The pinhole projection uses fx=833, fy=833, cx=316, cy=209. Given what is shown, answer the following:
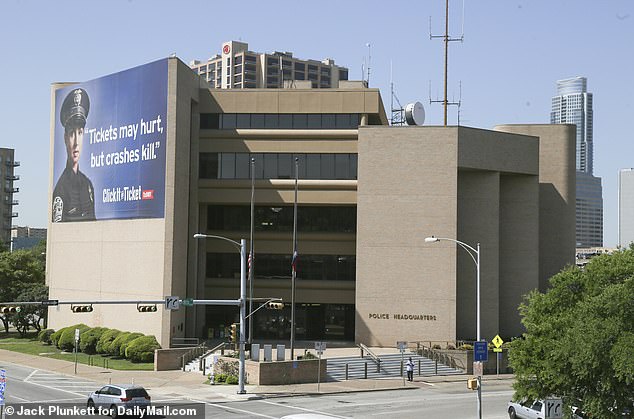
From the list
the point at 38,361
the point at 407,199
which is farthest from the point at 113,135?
the point at 407,199

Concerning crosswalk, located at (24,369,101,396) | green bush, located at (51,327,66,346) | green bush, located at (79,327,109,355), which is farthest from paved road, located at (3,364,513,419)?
green bush, located at (51,327,66,346)

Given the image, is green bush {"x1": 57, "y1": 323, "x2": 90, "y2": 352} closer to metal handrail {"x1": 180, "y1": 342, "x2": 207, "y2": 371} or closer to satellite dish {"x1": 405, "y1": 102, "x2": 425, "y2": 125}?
metal handrail {"x1": 180, "y1": 342, "x2": 207, "y2": 371}

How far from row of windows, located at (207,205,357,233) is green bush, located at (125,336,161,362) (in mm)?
14483

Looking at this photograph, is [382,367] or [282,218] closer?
[382,367]

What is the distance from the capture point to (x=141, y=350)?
196 ft

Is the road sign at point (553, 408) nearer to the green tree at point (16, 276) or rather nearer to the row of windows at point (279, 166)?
the row of windows at point (279, 166)

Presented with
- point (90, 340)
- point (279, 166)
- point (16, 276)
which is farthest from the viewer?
point (16, 276)

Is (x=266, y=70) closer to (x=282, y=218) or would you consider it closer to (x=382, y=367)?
(x=282, y=218)

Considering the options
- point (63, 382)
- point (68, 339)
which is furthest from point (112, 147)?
point (63, 382)

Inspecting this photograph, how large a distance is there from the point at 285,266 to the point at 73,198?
64.4ft

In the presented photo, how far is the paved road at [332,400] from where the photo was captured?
39.7 m

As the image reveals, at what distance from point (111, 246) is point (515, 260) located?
33721mm

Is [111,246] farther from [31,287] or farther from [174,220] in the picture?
[31,287]

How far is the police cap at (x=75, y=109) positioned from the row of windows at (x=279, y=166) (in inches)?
443
